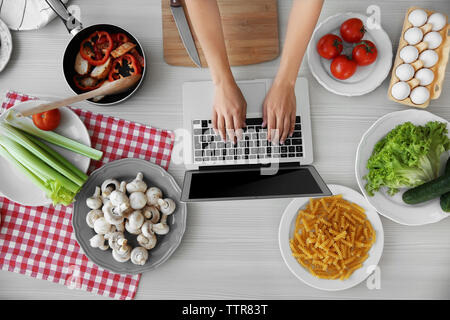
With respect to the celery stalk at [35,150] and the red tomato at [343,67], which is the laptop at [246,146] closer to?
the red tomato at [343,67]

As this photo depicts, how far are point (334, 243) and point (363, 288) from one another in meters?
0.18

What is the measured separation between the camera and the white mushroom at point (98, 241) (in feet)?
3.14

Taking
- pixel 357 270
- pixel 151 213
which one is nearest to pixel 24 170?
pixel 151 213

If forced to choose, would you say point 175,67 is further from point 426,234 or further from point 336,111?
point 426,234

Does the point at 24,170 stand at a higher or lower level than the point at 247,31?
lower

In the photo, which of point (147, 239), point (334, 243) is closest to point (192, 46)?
point (147, 239)

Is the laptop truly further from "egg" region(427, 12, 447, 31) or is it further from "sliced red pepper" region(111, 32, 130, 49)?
"egg" region(427, 12, 447, 31)

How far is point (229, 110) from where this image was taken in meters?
0.93

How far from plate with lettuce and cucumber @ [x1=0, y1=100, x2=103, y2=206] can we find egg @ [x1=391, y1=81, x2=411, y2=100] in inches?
32.6

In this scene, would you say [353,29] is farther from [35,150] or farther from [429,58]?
[35,150]

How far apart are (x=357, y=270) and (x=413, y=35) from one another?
25.5 inches

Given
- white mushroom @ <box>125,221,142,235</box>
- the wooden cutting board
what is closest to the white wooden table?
the wooden cutting board

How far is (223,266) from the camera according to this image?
39.8 inches

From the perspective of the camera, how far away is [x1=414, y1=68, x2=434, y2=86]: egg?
91 cm
